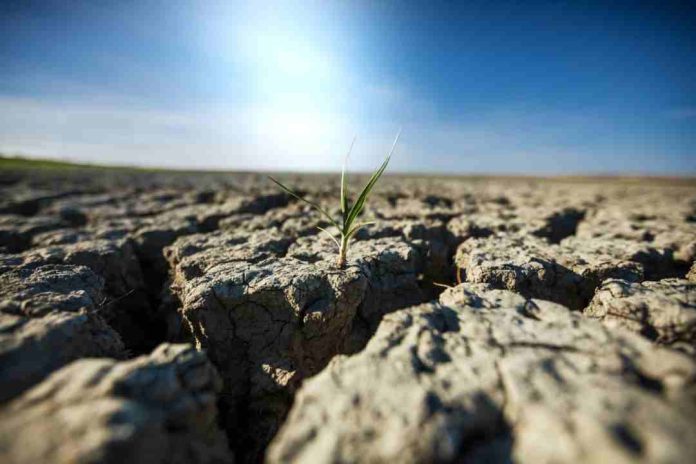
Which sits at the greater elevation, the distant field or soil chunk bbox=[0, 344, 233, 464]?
the distant field

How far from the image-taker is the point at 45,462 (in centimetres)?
73

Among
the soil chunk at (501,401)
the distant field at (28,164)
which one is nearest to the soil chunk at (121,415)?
the soil chunk at (501,401)

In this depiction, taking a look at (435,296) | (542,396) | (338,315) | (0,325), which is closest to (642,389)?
(542,396)

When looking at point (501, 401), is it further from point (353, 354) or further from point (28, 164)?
point (28, 164)

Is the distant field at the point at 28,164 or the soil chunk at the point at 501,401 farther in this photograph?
the distant field at the point at 28,164

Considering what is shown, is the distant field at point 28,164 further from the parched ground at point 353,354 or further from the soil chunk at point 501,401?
the soil chunk at point 501,401

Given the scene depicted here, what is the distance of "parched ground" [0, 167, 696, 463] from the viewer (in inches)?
31.9

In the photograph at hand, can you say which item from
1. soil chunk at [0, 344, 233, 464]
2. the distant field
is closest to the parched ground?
soil chunk at [0, 344, 233, 464]

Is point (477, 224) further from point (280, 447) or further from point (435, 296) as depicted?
point (280, 447)

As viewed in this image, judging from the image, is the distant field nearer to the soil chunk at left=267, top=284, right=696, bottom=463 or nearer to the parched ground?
the parched ground

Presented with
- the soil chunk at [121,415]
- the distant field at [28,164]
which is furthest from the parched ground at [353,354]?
the distant field at [28,164]

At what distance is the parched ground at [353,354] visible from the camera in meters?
0.81

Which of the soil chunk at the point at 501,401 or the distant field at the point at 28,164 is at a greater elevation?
the distant field at the point at 28,164

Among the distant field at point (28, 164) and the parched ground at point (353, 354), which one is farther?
the distant field at point (28, 164)
